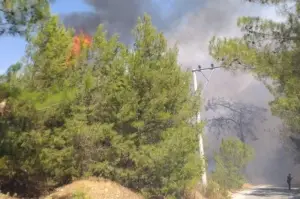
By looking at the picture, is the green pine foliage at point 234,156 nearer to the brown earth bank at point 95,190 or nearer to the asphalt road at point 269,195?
the asphalt road at point 269,195

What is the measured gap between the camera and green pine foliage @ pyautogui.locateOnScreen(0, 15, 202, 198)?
13.8 m

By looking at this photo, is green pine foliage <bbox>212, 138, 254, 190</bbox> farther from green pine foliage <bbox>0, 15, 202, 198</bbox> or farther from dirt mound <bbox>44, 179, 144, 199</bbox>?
dirt mound <bbox>44, 179, 144, 199</bbox>

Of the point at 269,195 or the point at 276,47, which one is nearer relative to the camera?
the point at 276,47

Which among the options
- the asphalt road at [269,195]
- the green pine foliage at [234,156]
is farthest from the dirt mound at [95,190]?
the green pine foliage at [234,156]

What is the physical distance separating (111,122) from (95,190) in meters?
2.86

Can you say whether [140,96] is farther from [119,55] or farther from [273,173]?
[273,173]

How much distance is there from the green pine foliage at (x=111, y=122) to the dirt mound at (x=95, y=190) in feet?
1.62

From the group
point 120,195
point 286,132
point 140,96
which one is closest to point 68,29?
point 140,96

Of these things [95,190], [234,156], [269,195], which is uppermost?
[234,156]

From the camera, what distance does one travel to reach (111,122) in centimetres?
1562

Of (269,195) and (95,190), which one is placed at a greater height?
(95,190)

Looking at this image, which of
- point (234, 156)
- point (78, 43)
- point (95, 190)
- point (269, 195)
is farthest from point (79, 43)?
point (234, 156)

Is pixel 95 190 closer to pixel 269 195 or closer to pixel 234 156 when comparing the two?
pixel 269 195

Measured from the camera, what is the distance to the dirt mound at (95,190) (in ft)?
43.0
